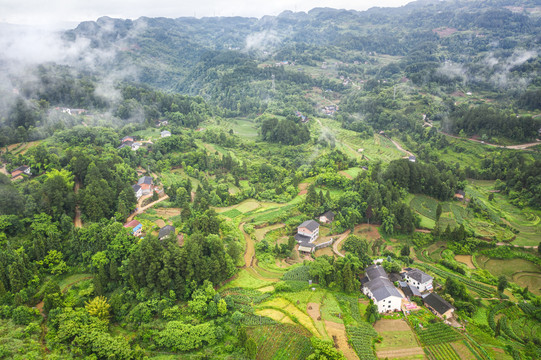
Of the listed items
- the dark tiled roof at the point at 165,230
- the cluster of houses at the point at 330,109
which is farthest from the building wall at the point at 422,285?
the cluster of houses at the point at 330,109

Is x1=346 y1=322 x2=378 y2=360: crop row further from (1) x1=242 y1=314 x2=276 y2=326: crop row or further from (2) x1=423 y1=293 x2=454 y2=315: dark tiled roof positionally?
(2) x1=423 y1=293 x2=454 y2=315: dark tiled roof

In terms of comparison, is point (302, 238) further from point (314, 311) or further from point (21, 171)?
point (21, 171)

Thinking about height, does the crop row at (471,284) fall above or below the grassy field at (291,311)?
below

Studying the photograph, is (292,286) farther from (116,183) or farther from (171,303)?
(116,183)

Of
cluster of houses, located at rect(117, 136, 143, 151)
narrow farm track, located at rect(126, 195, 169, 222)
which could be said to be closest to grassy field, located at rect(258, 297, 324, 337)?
narrow farm track, located at rect(126, 195, 169, 222)

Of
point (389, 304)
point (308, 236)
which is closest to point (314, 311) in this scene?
point (389, 304)

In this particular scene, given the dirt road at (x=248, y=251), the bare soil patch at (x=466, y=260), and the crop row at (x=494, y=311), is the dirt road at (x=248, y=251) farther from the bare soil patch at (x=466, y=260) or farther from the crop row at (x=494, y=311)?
the bare soil patch at (x=466, y=260)
